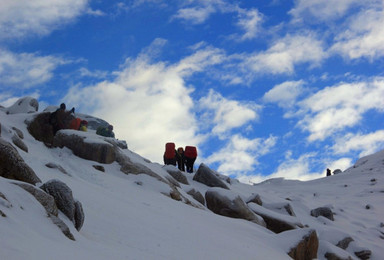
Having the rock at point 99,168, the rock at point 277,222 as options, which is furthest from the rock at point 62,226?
the rock at point 277,222

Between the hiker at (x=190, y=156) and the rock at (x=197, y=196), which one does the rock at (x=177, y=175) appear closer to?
the rock at (x=197, y=196)

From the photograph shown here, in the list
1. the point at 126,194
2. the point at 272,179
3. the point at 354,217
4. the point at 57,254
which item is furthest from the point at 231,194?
the point at 272,179

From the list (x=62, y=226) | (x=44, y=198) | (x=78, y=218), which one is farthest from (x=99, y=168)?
(x=62, y=226)

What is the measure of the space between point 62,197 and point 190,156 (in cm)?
1650

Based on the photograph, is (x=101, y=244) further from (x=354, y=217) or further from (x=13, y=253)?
A: (x=354, y=217)

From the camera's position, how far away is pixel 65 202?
685 cm

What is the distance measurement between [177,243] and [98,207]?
6.62 feet

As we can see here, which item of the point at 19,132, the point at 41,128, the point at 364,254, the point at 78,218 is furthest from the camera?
the point at 41,128

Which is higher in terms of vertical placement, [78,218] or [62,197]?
[62,197]

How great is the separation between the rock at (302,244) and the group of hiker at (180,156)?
11824 mm

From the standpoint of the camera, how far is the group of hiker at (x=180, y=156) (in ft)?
74.8

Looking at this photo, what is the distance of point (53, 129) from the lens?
17.5 meters

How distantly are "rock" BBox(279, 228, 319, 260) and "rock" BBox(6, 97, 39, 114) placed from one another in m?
19.1

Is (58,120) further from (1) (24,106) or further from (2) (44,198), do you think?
(2) (44,198)
